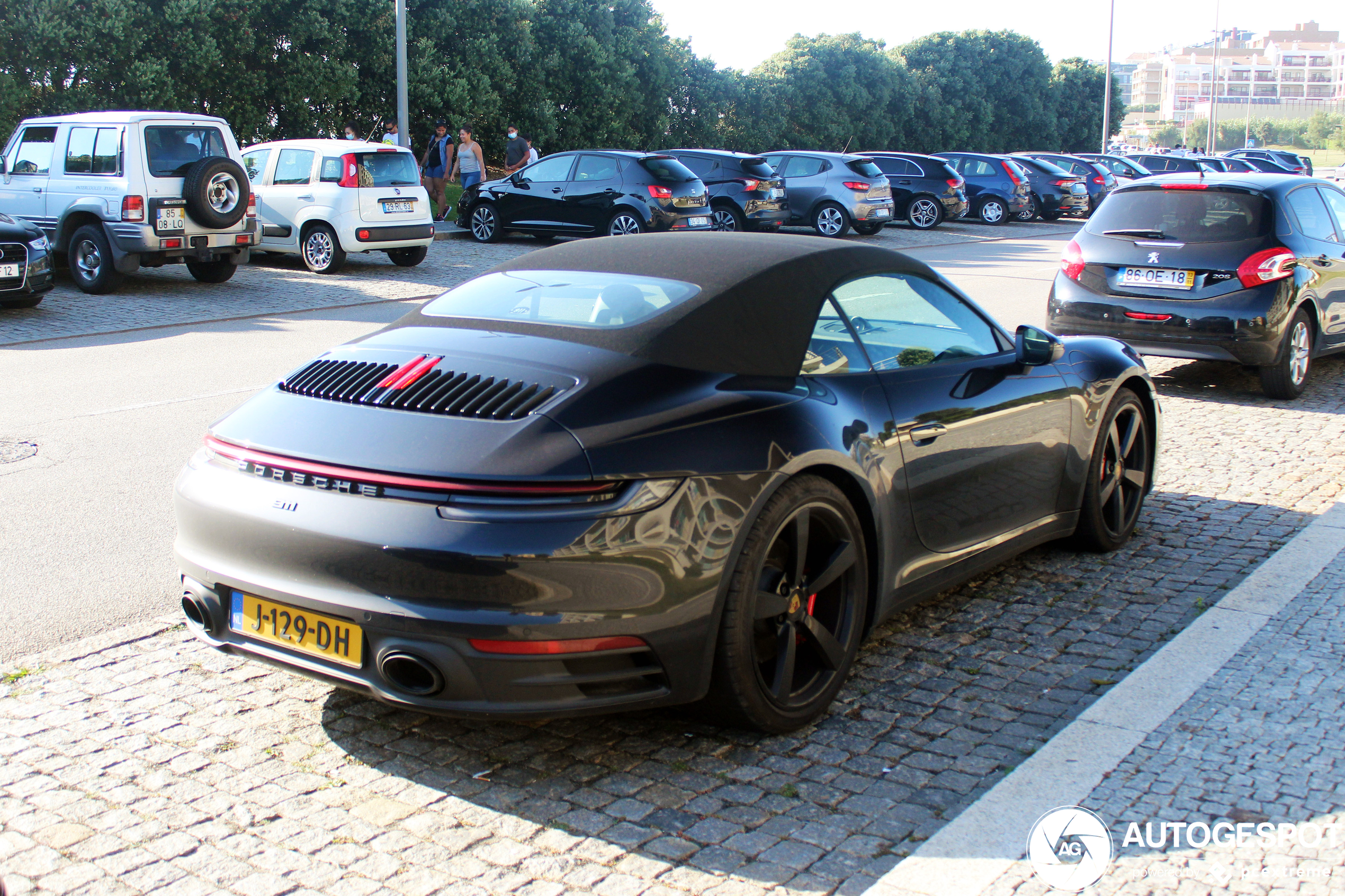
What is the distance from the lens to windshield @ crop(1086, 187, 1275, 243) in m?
9.06

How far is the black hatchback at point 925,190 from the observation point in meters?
28.7

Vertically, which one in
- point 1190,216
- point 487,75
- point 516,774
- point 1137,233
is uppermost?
point 487,75

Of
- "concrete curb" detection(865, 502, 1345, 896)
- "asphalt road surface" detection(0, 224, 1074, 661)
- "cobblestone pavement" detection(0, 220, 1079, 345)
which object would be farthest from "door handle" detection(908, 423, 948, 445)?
"cobblestone pavement" detection(0, 220, 1079, 345)

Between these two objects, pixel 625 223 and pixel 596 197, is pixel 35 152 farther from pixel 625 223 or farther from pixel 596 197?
pixel 625 223

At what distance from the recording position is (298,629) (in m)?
3.34

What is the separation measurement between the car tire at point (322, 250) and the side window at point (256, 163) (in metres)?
1.24

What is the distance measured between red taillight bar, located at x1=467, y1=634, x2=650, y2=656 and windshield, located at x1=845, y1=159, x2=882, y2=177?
22.8 metres

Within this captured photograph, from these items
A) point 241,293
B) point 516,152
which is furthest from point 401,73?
point 241,293

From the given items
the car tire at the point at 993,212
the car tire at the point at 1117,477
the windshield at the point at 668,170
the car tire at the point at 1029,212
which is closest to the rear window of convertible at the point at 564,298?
the car tire at the point at 1117,477

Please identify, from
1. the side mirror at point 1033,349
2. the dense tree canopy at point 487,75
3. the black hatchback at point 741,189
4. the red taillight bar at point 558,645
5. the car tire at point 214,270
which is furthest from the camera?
the dense tree canopy at point 487,75

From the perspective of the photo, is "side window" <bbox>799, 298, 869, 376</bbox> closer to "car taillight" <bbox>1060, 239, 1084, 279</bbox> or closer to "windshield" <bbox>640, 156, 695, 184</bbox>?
"car taillight" <bbox>1060, 239, 1084, 279</bbox>

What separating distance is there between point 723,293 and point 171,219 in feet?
40.5

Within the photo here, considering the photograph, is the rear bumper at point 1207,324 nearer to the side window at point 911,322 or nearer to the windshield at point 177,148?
the side window at point 911,322

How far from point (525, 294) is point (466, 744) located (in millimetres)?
1496
